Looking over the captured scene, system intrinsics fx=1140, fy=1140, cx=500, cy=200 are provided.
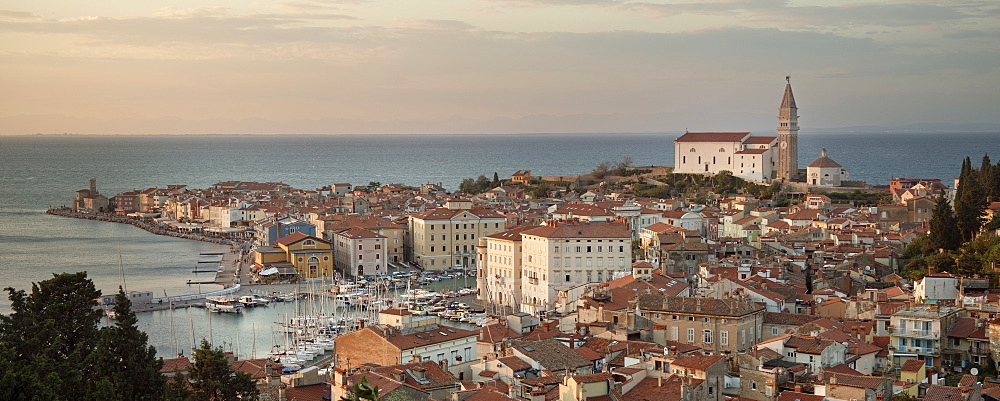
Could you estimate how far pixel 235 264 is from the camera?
38188 mm

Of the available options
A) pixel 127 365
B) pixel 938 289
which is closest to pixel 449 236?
pixel 938 289

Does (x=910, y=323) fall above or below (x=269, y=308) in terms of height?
above

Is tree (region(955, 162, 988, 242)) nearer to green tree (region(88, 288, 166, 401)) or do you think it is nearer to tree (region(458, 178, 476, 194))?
green tree (region(88, 288, 166, 401))

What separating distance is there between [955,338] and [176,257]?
3127 cm

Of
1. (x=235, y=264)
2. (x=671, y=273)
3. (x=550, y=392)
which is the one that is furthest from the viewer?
(x=235, y=264)

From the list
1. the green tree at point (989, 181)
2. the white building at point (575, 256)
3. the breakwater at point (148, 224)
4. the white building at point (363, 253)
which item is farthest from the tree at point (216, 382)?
the breakwater at point (148, 224)

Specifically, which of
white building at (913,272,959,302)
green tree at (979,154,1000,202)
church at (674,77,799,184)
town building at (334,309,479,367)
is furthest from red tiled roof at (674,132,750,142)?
town building at (334,309,479,367)

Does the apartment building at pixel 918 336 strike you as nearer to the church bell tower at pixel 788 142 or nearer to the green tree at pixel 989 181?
the green tree at pixel 989 181

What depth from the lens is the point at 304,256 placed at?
117 feet

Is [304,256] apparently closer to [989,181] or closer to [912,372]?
[989,181]

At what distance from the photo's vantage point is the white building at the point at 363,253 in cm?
3594

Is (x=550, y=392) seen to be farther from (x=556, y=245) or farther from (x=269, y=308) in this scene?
(x=269, y=308)

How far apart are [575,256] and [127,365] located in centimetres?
1875

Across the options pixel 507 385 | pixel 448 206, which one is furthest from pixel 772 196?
pixel 507 385
